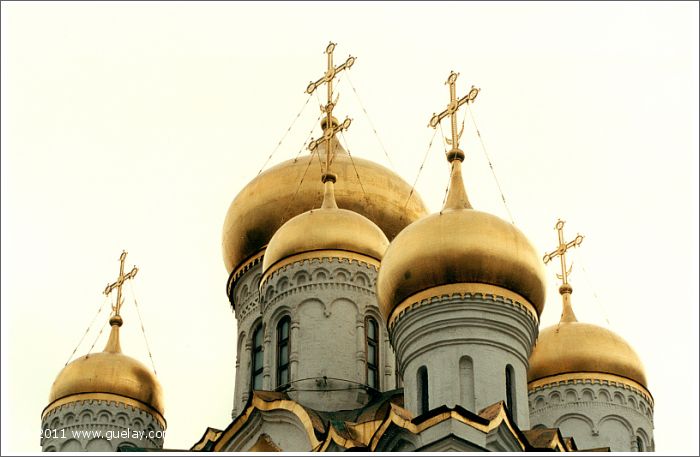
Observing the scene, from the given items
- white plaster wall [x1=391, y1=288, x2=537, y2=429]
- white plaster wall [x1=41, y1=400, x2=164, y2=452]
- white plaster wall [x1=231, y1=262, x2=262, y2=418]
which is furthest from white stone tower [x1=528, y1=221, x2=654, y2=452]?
white plaster wall [x1=41, y1=400, x2=164, y2=452]

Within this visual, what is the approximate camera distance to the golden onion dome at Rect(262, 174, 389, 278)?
64.5 ft

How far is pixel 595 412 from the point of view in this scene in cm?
2084

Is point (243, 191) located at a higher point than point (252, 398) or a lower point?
higher

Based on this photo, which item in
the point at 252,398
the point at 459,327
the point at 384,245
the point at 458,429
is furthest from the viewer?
the point at 384,245

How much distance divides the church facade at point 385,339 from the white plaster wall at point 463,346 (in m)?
0.01

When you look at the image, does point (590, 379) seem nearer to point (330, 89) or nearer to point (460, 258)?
point (460, 258)

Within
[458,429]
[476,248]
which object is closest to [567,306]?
[476,248]

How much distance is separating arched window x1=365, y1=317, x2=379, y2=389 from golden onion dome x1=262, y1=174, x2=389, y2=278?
779 millimetres

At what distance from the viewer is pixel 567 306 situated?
868 inches

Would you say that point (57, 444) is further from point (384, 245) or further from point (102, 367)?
point (384, 245)

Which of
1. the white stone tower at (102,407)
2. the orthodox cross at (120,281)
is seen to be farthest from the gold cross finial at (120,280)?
the white stone tower at (102,407)

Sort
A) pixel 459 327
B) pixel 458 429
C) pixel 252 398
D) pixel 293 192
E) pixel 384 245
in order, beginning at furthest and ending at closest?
pixel 293 192, pixel 384 245, pixel 252 398, pixel 459 327, pixel 458 429

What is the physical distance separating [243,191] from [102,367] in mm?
2903

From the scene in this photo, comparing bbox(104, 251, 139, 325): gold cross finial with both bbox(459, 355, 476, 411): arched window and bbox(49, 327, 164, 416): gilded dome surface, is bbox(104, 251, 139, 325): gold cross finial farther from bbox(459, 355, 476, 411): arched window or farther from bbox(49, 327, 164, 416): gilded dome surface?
bbox(459, 355, 476, 411): arched window
